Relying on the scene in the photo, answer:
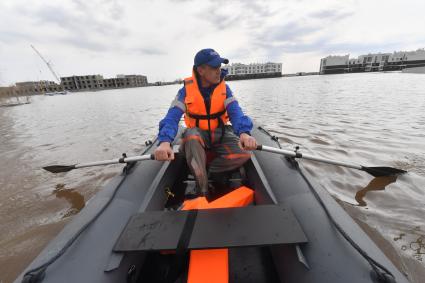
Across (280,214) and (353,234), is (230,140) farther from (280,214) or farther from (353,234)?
(353,234)

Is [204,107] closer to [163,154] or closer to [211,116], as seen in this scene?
[211,116]

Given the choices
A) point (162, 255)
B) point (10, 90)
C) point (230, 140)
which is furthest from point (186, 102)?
point (10, 90)

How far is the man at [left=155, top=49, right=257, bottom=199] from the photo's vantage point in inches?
96.9

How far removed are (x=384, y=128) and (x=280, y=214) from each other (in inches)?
236

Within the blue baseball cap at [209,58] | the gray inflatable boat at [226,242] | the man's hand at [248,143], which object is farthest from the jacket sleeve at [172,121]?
the man's hand at [248,143]

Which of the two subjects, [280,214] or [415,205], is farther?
[415,205]

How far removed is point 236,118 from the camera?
260 cm

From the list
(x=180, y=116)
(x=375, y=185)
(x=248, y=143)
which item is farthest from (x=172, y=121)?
(x=375, y=185)

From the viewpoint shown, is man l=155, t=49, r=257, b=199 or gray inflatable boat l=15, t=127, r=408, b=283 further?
man l=155, t=49, r=257, b=199

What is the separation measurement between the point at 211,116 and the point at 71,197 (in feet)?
8.30

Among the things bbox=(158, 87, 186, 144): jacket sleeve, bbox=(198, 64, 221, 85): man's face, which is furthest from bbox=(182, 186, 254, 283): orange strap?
bbox=(198, 64, 221, 85): man's face

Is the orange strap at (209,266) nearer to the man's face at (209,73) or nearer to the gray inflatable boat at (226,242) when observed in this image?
the gray inflatable boat at (226,242)

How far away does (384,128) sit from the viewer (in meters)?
5.82

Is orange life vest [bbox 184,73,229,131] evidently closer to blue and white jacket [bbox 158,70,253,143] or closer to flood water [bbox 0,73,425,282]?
blue and white jacket [bbox 158,70,253,143]
